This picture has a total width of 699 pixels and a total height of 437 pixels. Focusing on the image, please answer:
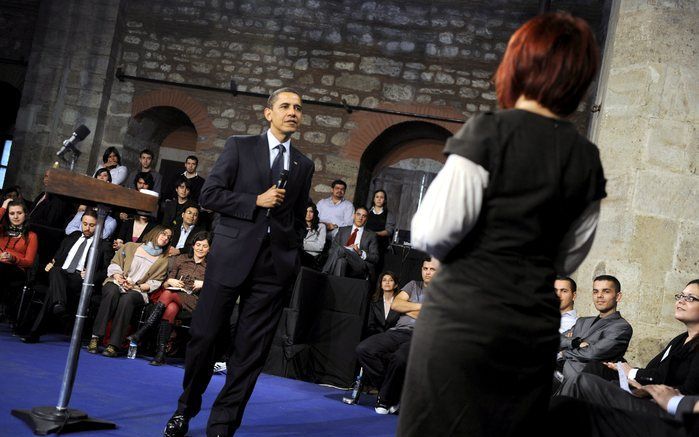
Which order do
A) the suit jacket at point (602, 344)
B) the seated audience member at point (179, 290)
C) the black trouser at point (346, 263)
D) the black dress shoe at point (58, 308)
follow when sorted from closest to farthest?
the suit jacket at point (602, 344), the seated audience member at point (179, 290), the black dress shoe at point (58, 308), the black trouser at point (346, 263)

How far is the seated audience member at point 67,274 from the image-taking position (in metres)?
6.20

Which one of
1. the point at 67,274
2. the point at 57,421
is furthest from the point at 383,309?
the point at 57,421

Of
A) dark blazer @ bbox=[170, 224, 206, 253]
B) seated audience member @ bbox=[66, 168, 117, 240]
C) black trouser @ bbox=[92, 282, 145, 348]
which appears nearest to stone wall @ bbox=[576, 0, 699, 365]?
black trouser @ bbox=[92, 282, 145, 348]

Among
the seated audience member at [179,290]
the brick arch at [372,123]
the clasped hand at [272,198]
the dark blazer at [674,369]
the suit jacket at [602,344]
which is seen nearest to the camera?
the clasped hand at [272,198]

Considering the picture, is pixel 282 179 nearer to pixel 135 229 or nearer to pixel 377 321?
pixel 377 321

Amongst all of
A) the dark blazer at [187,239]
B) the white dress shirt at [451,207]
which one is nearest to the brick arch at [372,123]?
the dark blazer at [187,239]

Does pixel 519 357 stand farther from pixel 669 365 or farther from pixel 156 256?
pixel 156 256

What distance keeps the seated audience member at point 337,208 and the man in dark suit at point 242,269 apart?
5.98 meters

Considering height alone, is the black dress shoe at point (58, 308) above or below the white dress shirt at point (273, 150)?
below

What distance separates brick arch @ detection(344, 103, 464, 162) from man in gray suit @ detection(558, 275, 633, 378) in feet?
19.2

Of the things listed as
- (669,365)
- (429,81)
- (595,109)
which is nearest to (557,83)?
(669,365)

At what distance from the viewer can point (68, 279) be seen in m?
6.74

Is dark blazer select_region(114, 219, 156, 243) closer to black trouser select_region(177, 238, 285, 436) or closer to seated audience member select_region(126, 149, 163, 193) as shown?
seated audience member select_region(126, 149, 163, 193)

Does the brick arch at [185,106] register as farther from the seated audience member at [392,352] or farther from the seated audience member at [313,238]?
the seated audience member at [392,352]
